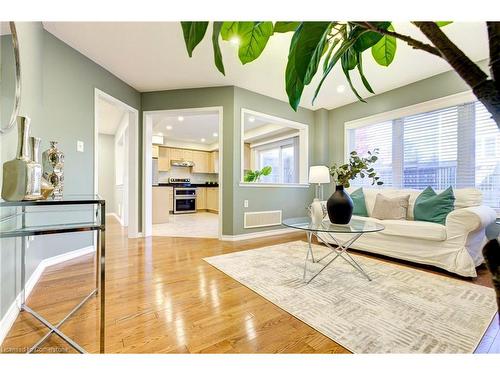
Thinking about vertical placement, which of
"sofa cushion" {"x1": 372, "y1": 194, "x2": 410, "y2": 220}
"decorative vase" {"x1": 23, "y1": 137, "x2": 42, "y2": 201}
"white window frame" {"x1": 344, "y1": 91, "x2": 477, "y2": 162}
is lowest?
"sofa cushion" {"x1": 372, "y1": 194, "x2": 410, "y2": 220}

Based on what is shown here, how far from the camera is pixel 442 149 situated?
3064 mm

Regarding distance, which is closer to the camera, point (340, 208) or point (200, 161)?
point (340, 208)

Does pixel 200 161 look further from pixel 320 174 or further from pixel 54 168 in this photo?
pixel 54 168

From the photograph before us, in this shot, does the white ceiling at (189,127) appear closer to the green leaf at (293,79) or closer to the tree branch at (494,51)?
the green leaf at (293,79)

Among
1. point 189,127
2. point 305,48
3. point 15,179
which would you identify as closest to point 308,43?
point 305,48

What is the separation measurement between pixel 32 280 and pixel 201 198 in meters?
5.94

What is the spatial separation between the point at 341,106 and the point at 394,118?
108 cm

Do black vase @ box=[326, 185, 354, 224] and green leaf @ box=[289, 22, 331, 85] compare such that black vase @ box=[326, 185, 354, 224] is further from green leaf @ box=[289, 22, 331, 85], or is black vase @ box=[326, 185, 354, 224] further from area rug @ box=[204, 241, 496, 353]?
green leaf @ box=[289, 22, 331, 85]

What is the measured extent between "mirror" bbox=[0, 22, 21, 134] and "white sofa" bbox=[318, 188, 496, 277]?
3.34 metres

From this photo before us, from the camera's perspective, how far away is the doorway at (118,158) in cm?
343

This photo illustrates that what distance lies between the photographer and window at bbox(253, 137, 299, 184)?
6.05 meters

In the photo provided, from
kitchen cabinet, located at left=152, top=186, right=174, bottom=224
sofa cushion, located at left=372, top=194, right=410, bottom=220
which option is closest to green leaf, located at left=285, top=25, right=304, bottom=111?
sofa cushion, located at left=372, top=194, right=410, bottom=220

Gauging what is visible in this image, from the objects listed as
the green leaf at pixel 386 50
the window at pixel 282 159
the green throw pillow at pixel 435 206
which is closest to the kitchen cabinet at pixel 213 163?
the window at pixel 282 159

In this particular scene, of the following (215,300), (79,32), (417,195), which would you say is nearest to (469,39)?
(417,195)
